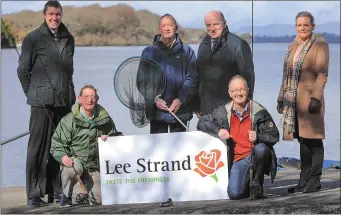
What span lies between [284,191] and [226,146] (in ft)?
2.90

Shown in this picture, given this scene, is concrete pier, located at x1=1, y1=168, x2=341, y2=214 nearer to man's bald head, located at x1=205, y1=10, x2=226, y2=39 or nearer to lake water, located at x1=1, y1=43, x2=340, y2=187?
lake water, located at x1=1, y1=43, x2=340, y2=187

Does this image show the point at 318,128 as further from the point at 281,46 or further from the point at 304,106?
the point at 281,46

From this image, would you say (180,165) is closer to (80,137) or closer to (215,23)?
(80,137)

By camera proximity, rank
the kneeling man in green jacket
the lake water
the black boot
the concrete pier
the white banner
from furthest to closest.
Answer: the lake water
the black boot
the white banner
the kneeling man in green jacket
the concrete pier

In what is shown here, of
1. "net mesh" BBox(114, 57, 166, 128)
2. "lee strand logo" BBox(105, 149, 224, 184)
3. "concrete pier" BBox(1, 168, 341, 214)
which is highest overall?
"net mesh" BBox(114, 57, 166, 128)

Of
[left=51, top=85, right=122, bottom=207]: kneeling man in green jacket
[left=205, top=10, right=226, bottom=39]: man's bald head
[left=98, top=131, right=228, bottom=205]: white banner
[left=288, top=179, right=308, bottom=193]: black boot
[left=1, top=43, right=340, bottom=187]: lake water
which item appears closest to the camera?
[left=51, top=85, right=122, bottom=207]: kneeling man in green jacket

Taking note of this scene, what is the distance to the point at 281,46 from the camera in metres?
14.6

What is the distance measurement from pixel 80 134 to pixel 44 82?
529 mm

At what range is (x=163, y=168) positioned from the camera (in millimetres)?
8617

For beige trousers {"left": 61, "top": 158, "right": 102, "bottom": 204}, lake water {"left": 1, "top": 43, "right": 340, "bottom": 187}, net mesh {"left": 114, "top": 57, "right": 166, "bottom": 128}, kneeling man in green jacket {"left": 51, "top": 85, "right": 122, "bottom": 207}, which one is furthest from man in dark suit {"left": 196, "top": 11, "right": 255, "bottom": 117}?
beige trousers {"left": 61, "top": 158, "right": 102, "bottom": 204}

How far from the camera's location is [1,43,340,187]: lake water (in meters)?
9.80

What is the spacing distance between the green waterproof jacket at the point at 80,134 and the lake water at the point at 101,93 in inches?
23.3

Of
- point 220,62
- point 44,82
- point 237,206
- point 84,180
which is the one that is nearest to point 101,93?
point 44,82

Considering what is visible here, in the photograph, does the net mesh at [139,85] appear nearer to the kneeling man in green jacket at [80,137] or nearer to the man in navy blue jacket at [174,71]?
the man in navy blue jacket at [174,71]
